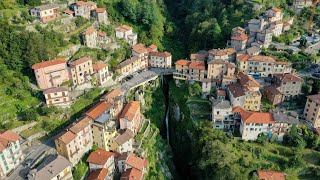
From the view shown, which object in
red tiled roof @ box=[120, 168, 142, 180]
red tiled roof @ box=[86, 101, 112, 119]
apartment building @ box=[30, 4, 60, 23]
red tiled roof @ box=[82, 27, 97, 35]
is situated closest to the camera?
red tiled roof @ box=[120, 168, 142, 180]

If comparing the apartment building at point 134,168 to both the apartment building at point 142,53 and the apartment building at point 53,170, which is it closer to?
the apartment building at point 53,170

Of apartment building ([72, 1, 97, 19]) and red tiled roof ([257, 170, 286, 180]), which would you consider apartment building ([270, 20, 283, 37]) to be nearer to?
red tiled roof ([257, 170, 286, 180])

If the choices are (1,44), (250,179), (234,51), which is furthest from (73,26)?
(250,179)

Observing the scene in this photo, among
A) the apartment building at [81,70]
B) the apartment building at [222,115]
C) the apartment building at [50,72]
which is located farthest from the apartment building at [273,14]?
the apartment building at [50,72]

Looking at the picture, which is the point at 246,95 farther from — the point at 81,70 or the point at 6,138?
the point at 6,138

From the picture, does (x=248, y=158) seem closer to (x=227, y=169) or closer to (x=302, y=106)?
(x=227, y=169)

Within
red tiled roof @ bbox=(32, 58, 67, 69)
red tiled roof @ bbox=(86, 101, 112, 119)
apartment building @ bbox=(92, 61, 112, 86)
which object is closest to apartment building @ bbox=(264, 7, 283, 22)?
apartment building @ bbox=(92, 61, 112, 86)
